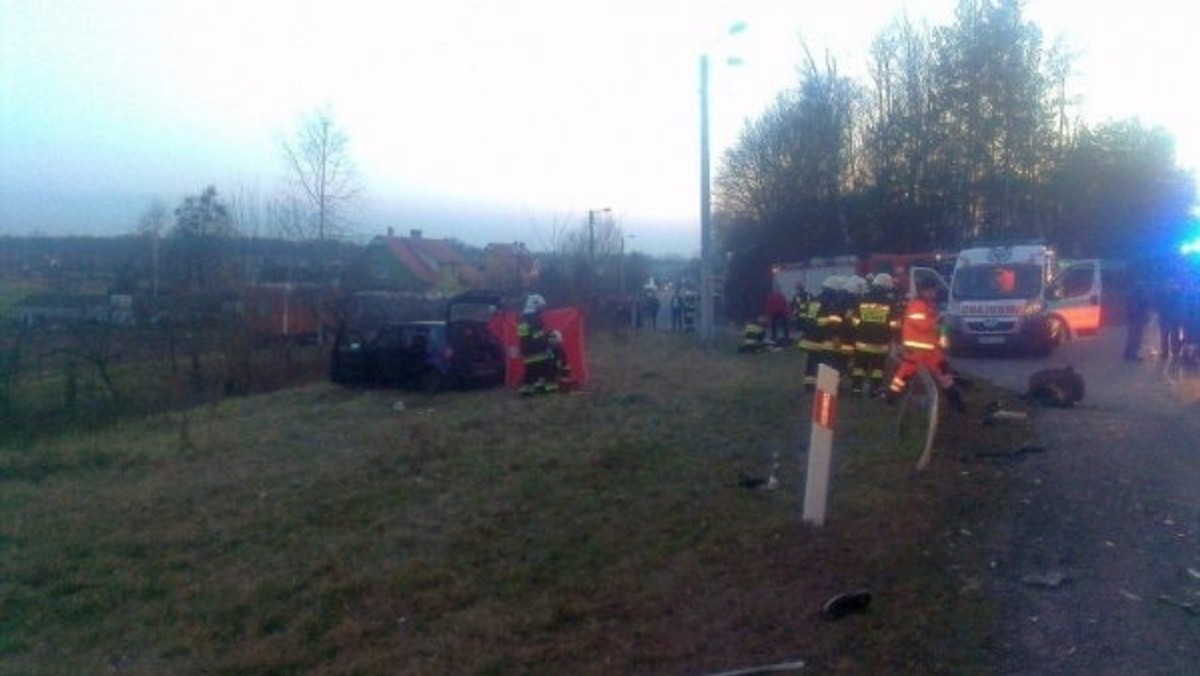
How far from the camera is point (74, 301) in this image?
114ft

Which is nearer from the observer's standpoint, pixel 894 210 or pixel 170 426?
pixel 170 426

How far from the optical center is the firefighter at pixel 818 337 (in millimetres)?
16766

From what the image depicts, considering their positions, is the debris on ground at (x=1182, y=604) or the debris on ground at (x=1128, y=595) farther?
the debris on ground at (x=1128, y=595)

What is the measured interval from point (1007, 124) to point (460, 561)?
39.5m

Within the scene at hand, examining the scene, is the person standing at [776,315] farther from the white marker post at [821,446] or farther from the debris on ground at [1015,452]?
the white marker post at [821,446]

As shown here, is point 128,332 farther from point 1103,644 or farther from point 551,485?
point 1103,644

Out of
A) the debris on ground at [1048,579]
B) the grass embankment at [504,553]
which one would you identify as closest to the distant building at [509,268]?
the grass embankment at [504,553]

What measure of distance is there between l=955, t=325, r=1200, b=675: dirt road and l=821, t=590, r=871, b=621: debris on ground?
0.71m

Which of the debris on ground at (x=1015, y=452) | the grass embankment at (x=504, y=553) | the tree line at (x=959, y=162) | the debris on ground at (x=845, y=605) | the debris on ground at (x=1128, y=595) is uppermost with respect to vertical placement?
the tree line at (x=959, y=162)

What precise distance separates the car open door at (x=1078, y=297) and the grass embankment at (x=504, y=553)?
49.3ft

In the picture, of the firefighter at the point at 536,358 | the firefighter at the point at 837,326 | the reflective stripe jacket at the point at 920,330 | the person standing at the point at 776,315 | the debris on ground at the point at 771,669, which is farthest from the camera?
the person standing at the point at 776,315

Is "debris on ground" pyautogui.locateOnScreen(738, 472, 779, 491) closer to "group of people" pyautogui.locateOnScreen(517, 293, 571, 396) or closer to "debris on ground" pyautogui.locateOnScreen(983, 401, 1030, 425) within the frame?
"debris on ground" pyautogui.locateOnScreen(983, 401, 1030, 425)

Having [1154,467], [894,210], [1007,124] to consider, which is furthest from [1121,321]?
[1154,467]

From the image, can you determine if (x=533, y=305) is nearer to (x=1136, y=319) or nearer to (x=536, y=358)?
(x=536, y=358)
